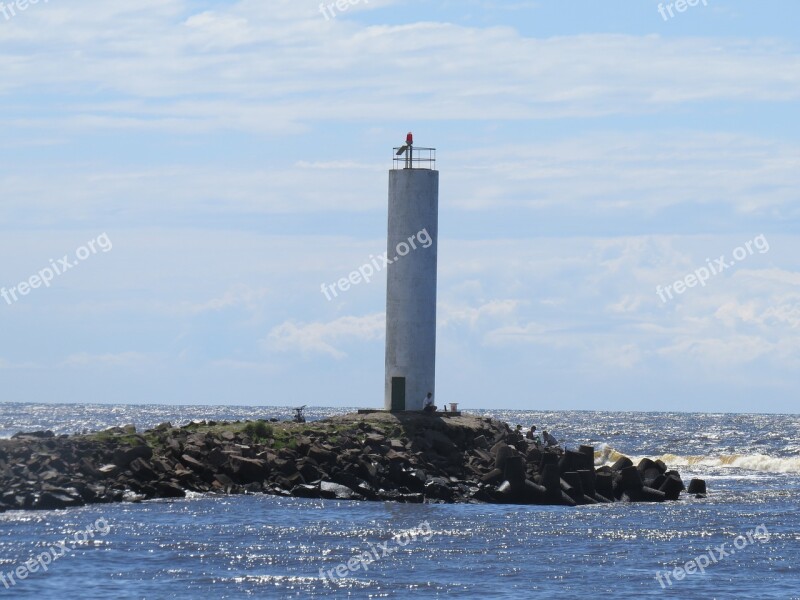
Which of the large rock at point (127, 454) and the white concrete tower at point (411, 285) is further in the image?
the white concrete tower at point (411, 285)

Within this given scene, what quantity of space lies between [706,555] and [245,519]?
35.9 feet

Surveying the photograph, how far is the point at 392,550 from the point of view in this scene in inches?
1095

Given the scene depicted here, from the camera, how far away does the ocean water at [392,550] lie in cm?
2400

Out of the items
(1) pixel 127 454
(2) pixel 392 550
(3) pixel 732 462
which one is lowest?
(2) pixel 392 550

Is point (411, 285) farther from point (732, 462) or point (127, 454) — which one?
point (732, 462)

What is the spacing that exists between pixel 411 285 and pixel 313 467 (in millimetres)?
8729

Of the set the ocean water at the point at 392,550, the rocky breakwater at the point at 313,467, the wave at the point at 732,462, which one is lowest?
the ocean water at the point at 392,550

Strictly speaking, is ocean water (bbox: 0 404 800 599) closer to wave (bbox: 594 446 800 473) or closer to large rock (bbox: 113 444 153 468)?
large rock (bbox: 113 444 153 468)

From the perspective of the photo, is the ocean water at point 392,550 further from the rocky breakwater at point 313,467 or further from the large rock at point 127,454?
the large rock at point 127,454

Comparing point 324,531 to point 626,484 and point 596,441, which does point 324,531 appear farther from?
point 596,441

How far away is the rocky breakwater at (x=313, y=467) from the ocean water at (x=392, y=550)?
2.83ft

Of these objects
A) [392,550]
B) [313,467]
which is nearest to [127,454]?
[313,467]

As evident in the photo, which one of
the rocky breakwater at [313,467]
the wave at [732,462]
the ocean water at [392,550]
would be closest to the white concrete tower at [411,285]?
the rocky breakwater at [313,467]

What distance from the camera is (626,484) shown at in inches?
1545
